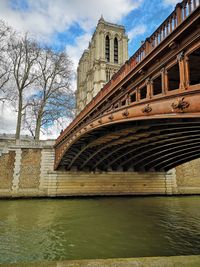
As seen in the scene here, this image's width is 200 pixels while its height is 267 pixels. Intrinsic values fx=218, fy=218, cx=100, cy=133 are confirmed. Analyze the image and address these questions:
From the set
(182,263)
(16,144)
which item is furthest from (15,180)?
(182,263)

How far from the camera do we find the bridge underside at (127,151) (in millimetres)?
11445

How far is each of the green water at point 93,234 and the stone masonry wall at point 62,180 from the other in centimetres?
559

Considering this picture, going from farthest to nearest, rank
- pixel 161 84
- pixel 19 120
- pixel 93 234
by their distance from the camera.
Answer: pixel 19 120, pixel 93 234, pixel 161 84

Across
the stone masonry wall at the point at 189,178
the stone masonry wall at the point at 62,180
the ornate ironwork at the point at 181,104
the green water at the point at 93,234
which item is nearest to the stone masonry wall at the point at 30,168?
the stone masonry wall at the point at 62,180

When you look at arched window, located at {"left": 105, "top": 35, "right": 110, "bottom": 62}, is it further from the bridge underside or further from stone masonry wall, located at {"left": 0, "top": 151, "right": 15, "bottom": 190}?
stone masonry wall, located at {"left": 0, "top": 151, "right": 15, "bottom": 190}

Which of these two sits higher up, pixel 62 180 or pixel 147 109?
pixel 147 109

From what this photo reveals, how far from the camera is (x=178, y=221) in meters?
10.7

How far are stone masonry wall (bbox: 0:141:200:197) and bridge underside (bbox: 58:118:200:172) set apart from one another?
0.84m

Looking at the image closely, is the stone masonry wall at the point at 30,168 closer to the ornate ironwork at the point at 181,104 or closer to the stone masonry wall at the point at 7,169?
the stone masonry wall at the point at 7,169

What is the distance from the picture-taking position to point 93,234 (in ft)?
27.0

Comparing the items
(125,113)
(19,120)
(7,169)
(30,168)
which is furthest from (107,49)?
(125,113)

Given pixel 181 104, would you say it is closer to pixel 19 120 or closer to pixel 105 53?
pixel 19 120

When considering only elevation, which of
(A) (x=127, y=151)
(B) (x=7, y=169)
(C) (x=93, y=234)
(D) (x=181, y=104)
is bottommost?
(C) (x=93, y=234)

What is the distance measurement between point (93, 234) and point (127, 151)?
8248 millimetres
